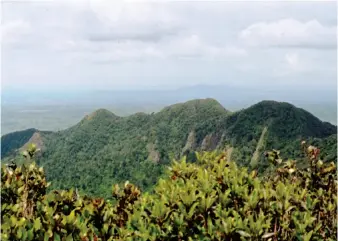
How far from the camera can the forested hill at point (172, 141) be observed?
132m

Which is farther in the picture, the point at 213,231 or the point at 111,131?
the point at 111,131

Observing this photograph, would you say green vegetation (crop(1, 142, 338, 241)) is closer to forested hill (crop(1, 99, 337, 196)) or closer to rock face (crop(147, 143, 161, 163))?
forested hill (crop(1, 99, 337, 196))

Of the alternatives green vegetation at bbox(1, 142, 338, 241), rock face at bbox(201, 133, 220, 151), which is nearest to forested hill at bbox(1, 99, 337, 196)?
rock face at bbox(201, 133, 220, 151)

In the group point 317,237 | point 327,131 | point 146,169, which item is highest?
point 317,237

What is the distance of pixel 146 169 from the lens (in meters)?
140

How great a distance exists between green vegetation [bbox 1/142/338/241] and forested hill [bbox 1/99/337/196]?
92925mm

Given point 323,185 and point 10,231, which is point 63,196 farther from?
point 323,185

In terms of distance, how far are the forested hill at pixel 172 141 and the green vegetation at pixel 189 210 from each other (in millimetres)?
92925

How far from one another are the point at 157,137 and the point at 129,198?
168387mm

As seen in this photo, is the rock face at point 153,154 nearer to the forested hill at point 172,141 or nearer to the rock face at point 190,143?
the forested hill at point 172,141

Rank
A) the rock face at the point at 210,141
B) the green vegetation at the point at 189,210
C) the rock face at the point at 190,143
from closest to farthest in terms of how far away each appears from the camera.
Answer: the green vegetation at the point at 189,210 < the rock face at the point at 210,141 < the rock face at the point at 190,143

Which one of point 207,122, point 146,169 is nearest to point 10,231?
point 146,169

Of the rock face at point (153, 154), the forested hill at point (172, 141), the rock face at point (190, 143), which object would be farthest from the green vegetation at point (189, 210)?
the rock face at point (190, 143)

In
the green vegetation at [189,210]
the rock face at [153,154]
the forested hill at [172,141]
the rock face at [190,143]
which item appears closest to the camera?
the green vegetation at [189,210]
